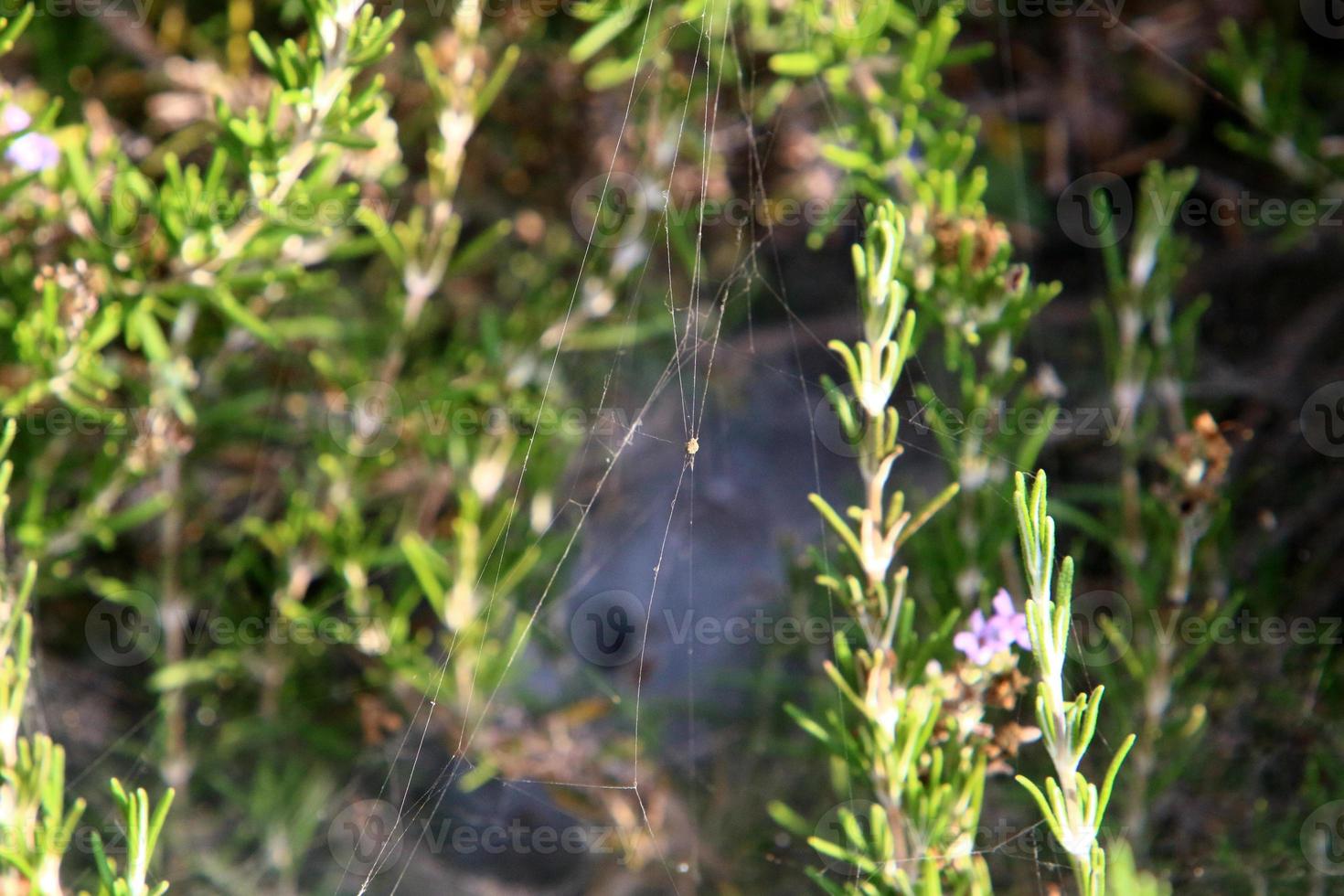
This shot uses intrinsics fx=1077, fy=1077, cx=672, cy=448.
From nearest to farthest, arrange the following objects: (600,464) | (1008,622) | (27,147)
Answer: (1008,622) < (27,147) < (600,464)

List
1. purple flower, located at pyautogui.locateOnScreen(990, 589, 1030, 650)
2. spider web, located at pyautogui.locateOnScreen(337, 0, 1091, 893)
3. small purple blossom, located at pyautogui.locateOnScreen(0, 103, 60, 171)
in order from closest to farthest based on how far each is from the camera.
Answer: purple flower, located at pyautogui.locateOnScreen(990, 589, 1030, 650), small purple blossom, located at pyautogui.locateOnScreen(0, 103, 60, 171), spider web, located at pyautogui.locateOnScreen(337, 0, 1091, 893)

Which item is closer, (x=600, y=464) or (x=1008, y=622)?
(x=1008, y=622)

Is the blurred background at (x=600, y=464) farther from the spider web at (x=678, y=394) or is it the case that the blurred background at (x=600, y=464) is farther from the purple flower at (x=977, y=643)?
the purple flower at (x=977, y=643)

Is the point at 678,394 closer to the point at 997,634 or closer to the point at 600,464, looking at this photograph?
the point at 600,464

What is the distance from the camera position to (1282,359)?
2.12 m

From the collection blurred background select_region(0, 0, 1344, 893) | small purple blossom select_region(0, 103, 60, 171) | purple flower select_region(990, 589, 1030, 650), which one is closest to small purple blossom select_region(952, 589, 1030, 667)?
purple flower select_region(990, 589, 1030, 650)

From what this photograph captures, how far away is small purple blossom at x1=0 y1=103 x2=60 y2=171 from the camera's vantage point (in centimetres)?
170

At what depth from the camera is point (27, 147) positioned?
1.71m

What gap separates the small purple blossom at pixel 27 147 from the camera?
1.70 metres

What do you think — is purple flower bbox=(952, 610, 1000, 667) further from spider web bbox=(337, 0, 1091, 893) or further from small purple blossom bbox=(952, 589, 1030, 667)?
spider web bbox=(337, 0, 1091, 893)

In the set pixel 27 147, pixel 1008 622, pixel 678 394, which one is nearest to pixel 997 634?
pixel 1008 622

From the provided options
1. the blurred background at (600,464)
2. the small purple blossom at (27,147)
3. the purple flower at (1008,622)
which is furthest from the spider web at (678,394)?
the small purple blossom at (27,147)

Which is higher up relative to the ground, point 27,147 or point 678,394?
point 27,147

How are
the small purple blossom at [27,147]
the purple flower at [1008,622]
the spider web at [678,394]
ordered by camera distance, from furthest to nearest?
the spider web at [678,394]
the small purple blossom at [27,147]
the purple flower at [1008,622]
